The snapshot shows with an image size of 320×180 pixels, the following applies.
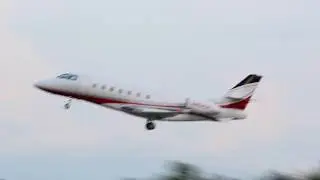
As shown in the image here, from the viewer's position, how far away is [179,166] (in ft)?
131

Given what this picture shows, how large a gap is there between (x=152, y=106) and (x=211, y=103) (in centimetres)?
696

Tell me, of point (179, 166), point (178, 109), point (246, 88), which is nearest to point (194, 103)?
point (178, 109)

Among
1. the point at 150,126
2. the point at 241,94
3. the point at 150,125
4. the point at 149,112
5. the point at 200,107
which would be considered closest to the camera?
the point at 150,126

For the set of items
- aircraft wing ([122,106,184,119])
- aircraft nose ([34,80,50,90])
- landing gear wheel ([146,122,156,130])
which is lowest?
landing gear wheel ([146,122,156,130])

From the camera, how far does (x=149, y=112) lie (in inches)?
3780

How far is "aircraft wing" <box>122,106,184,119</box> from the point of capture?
9588 cm

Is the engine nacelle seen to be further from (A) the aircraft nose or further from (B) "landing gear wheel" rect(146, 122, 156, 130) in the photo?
(A) the aircraft nose

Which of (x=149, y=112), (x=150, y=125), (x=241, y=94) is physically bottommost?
(x=150, y=125)

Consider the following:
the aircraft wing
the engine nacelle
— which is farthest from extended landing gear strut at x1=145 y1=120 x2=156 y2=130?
the engine nacelle

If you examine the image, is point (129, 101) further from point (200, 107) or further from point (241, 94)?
point (241, 94)

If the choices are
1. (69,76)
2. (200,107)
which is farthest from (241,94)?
(69,76)

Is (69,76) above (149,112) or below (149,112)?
above

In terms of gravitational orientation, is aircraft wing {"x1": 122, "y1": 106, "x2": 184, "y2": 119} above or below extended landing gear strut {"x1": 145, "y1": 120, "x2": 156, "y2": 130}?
above

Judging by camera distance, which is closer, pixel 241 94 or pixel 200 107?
pixel 200 107
